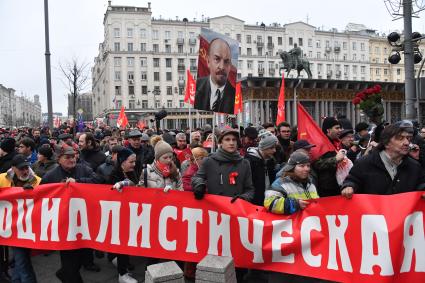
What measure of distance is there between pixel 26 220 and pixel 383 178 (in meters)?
4.15

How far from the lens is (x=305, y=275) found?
12.5ft

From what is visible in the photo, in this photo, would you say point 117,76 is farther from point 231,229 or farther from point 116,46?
point 231,229

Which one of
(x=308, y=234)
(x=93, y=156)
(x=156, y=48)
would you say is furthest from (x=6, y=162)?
(x=156, y=48)

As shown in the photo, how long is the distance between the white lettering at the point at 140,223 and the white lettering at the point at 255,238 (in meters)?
1.12

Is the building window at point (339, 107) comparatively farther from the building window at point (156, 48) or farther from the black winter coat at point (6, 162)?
the building window at point (156, 48)

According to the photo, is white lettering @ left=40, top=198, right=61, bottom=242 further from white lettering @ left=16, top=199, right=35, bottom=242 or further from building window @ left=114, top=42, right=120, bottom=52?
building window @ left=114, top=42, right=120, bottom=52

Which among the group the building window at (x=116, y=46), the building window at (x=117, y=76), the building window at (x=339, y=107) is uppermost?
the building window at (x=116, y=46)

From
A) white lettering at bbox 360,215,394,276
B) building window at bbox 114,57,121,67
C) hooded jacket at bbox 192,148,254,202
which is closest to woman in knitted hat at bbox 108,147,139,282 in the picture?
hooded jacket at bbox 192,148,254,202

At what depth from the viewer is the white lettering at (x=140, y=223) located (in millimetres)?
4590

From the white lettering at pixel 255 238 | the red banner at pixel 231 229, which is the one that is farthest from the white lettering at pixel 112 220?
the white lettering at pixel 255 238

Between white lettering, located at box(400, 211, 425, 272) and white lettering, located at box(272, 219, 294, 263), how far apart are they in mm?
1012

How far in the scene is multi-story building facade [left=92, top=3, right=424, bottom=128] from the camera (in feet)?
241

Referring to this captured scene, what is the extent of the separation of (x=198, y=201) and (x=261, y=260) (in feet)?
3.06

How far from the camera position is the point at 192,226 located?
175 inches
